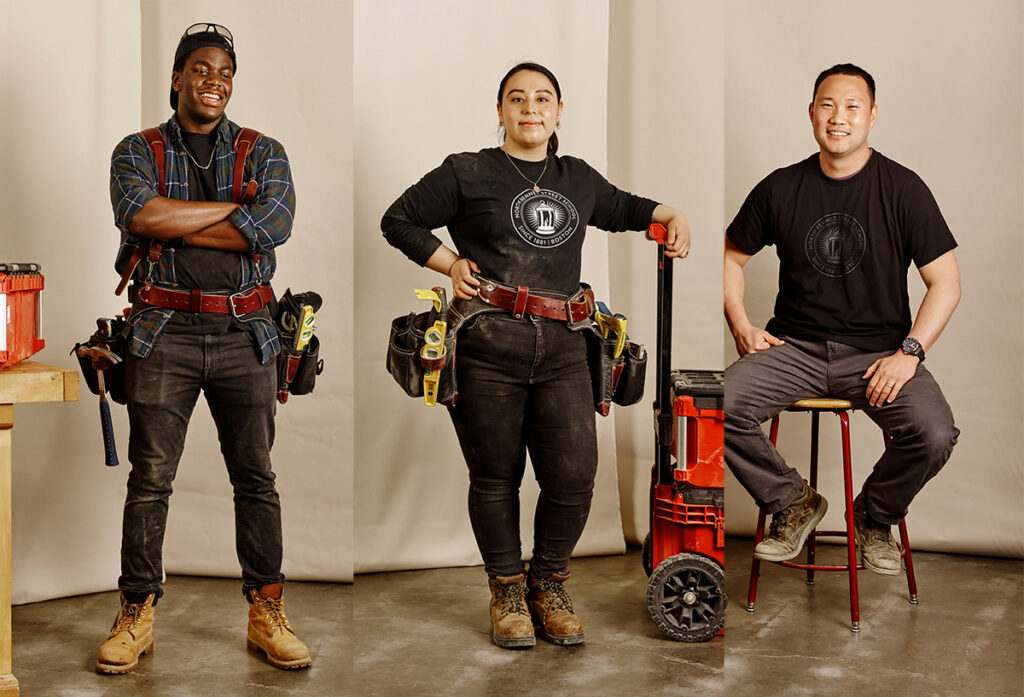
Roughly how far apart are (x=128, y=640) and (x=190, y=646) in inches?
9.0

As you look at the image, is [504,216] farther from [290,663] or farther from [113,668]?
[113,668]

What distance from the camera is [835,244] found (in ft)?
10.4

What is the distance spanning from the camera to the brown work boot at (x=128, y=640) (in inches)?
114

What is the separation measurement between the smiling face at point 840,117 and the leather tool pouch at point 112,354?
207cm

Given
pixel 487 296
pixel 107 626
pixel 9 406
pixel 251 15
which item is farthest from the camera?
pixel 251 15

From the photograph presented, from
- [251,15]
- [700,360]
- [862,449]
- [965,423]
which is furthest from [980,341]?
[251,15]

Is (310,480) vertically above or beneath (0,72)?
beneath

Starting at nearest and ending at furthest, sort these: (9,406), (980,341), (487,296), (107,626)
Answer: (9,406) → (487,296) → (107,626) → (980,341)

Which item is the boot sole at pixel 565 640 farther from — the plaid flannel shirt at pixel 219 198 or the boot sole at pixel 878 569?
the plaid flannel shirt at pixel 219 198

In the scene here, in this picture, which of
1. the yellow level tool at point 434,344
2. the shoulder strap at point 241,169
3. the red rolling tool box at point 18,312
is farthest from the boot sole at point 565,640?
the red rolling tool box at point 18,312

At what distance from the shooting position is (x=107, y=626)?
334 centimetres

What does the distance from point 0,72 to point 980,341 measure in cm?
350

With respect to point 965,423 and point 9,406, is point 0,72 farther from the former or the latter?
point 965,423

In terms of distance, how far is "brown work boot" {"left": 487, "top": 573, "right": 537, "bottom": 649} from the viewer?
10.1 ft
